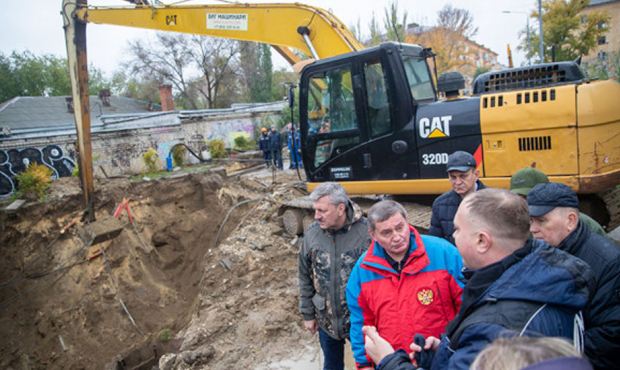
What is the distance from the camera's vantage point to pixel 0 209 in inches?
370

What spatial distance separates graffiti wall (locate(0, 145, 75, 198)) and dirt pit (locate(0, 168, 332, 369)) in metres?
3.42

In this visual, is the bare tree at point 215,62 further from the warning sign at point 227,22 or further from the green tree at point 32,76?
the warning sign at point 227,22

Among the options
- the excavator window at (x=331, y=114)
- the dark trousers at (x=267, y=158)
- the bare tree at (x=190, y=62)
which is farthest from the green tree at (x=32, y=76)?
the excavator window at (x=331, y=114)

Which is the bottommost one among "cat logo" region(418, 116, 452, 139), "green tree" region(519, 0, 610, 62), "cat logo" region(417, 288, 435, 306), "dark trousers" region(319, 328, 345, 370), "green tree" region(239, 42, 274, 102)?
"dark trousers" region(319, 328, 345, 370)

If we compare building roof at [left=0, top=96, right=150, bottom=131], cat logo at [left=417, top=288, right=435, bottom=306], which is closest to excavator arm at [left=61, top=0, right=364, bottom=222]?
cat logo at [left=417, top=288, right=435, bottom=306]

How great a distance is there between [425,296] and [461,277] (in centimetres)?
24

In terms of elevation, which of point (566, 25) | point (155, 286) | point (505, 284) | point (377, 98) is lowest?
point (155, 286)

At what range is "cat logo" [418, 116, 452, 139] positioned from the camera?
520 centimetres

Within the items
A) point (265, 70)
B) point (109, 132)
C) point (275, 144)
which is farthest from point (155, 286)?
point (265, 70)

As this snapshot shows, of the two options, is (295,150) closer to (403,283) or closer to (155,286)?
(155,286)

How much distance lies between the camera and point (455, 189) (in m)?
3.51

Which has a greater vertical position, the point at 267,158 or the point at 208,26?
the point at 208,26

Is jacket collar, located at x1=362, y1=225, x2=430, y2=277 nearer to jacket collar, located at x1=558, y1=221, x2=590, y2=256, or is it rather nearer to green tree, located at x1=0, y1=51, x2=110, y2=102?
jacket collar, located at x1=558, y1=221, x2=590, y2=256

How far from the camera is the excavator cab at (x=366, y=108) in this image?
18.1ft
